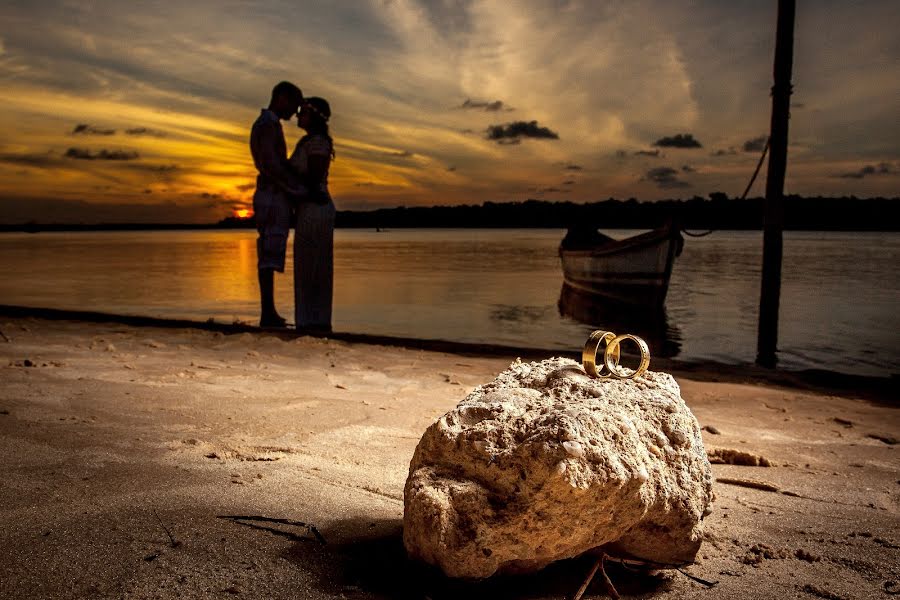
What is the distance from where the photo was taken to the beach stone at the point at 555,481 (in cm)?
179

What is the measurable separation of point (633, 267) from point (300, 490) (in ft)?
50.1

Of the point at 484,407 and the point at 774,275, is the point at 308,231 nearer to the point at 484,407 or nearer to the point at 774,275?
the point at 774,275


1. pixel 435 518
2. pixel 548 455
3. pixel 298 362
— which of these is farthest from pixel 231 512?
pixel 298 362

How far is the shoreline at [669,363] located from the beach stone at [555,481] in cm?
443

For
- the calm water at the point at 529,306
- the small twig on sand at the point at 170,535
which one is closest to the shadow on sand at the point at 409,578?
the small twig on sand at the point at 170,535

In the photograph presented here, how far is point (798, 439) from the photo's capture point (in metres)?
3.94

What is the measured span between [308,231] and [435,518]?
23.4 ft

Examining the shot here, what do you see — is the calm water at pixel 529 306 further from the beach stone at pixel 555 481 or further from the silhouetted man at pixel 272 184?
the beach stone at pixel 555 481

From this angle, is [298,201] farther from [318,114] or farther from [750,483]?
[750,483]

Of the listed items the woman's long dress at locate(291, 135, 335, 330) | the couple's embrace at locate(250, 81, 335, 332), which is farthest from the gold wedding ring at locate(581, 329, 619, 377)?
the woman's long dress at locate(291, 135, 335, 330)

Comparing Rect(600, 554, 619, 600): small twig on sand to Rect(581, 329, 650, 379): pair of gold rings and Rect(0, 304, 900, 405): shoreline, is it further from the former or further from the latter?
Rect(0, 304, 900, 405): shoreline

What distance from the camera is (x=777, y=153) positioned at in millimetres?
8117

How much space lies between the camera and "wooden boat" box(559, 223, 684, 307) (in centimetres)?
1570

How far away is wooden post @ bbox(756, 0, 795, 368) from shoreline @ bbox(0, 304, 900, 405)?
1.46 meters
